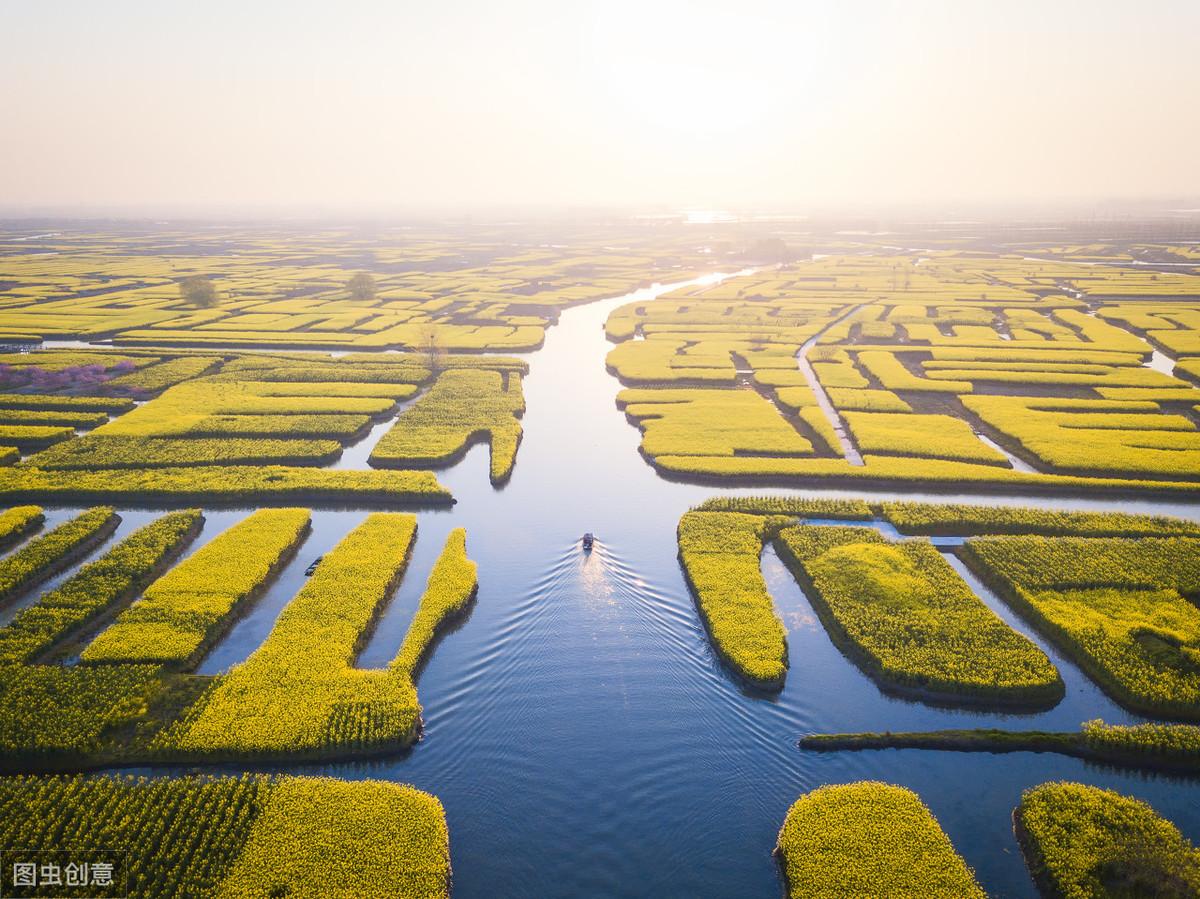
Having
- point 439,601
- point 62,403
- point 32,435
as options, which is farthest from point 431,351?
point 439,601

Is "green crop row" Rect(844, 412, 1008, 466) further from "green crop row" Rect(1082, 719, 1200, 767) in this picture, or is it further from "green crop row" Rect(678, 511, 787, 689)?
"green crop row" Rect(1082, 719, 1200, 767)

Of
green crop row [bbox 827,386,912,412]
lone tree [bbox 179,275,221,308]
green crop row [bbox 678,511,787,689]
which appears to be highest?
lone tree [bbox 179,275,221,308]

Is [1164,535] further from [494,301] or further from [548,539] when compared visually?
[494,301]

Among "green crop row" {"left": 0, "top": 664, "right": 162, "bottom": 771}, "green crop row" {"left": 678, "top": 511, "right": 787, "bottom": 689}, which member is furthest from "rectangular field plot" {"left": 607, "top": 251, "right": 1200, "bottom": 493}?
"green crop row" {"left": 0, "top": 664, "right": 162, "bottom": 771}

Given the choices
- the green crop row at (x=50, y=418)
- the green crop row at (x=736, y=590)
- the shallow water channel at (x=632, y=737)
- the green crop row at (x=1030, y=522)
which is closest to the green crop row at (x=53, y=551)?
the shallow water channel at (x=632, y=737)

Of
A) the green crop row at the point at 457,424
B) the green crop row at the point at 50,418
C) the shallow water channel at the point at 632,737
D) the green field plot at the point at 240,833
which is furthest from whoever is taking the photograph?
the green crop row at the point at 50,418

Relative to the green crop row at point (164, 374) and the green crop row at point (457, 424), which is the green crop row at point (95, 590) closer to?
the green crop row at point (457, 424)

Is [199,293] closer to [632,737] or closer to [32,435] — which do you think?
[32,435]
